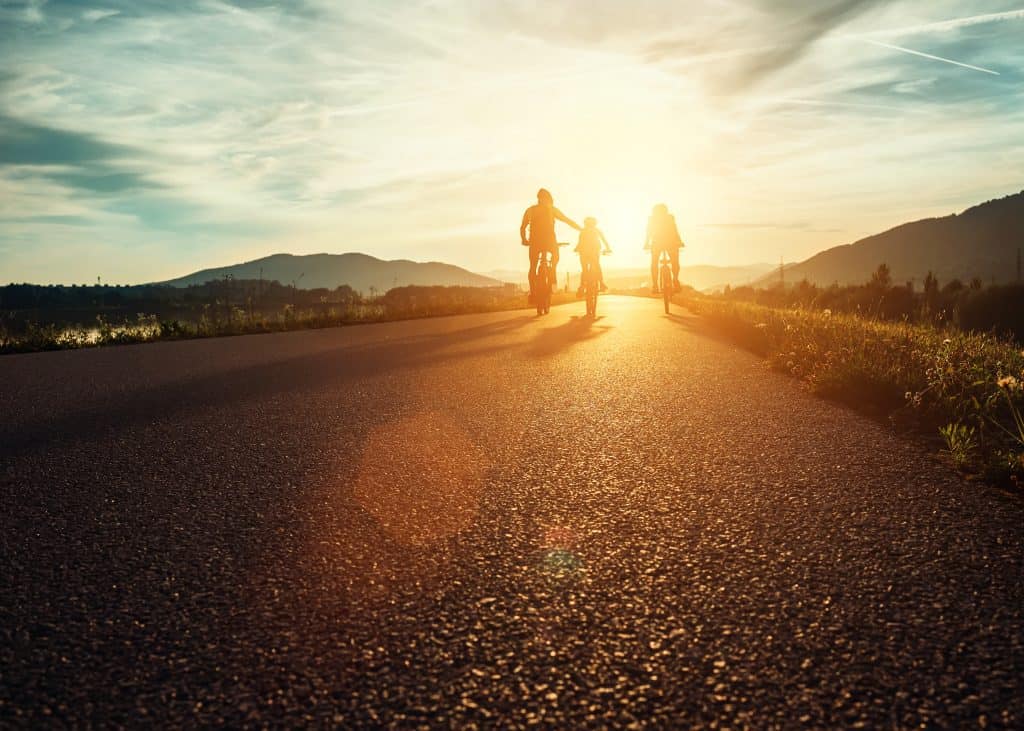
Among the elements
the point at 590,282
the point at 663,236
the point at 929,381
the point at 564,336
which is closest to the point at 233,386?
the point at 564,336

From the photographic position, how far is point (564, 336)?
44.6ft

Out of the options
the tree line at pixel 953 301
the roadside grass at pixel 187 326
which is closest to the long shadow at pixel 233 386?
the roadside grass at pixel 187 326

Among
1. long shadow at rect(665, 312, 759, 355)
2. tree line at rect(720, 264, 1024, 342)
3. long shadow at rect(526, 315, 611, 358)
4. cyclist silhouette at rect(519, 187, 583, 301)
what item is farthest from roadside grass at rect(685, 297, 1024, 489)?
tree line at rect(720, 264, 1024, 342)

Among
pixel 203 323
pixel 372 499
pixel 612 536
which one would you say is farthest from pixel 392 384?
pixel 203 323

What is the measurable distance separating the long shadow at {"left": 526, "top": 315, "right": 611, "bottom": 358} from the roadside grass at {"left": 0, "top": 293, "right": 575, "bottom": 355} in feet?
18.9

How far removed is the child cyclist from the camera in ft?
62.5

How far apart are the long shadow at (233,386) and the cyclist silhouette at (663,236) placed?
784 cm

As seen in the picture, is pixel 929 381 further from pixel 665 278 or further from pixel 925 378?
pixel 665 278

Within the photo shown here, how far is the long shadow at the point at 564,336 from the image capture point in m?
11.3

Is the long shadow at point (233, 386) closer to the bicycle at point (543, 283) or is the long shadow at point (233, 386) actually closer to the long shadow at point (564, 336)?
the long shadow at point (564, 336)

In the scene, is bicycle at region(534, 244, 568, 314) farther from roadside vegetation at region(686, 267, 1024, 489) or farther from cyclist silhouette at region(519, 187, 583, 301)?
roadside vegetation at region(686, 267, 1024, 489)

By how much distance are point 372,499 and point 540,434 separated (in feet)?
6.01

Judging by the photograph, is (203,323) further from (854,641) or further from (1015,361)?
(854,641)

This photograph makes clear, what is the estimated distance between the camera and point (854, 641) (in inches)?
94.7
